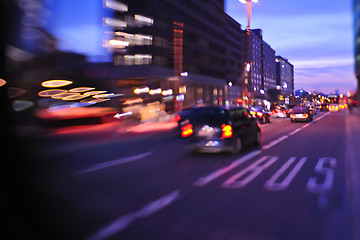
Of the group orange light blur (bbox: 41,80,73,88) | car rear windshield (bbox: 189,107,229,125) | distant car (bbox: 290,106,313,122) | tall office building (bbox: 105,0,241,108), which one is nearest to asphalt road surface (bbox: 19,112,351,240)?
car rear windshield (bbox: 189,107,229,125)

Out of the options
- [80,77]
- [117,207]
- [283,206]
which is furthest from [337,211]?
[80,77]

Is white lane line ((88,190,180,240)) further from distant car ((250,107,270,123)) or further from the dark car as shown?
distant car ((250,107,270,123))

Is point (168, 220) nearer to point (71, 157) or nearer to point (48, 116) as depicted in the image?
point (71, 157)

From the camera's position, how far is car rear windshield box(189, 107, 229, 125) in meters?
10.4

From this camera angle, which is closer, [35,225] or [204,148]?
[35,225]

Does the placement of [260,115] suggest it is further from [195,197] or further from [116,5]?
[116,5]

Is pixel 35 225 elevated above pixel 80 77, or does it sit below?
below

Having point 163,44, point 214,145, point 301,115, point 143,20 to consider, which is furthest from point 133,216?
A: point 163,44

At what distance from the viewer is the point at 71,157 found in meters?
11.2

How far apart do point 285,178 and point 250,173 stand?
0.88m

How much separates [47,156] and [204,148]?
219 inches

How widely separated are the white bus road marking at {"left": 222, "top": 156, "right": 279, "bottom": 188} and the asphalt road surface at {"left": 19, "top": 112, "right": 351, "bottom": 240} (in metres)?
0.02

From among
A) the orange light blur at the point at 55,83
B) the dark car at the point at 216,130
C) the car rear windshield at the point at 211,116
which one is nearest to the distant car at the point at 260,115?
the dark car at the point at 216,130

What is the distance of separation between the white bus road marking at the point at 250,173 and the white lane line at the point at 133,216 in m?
1.27
